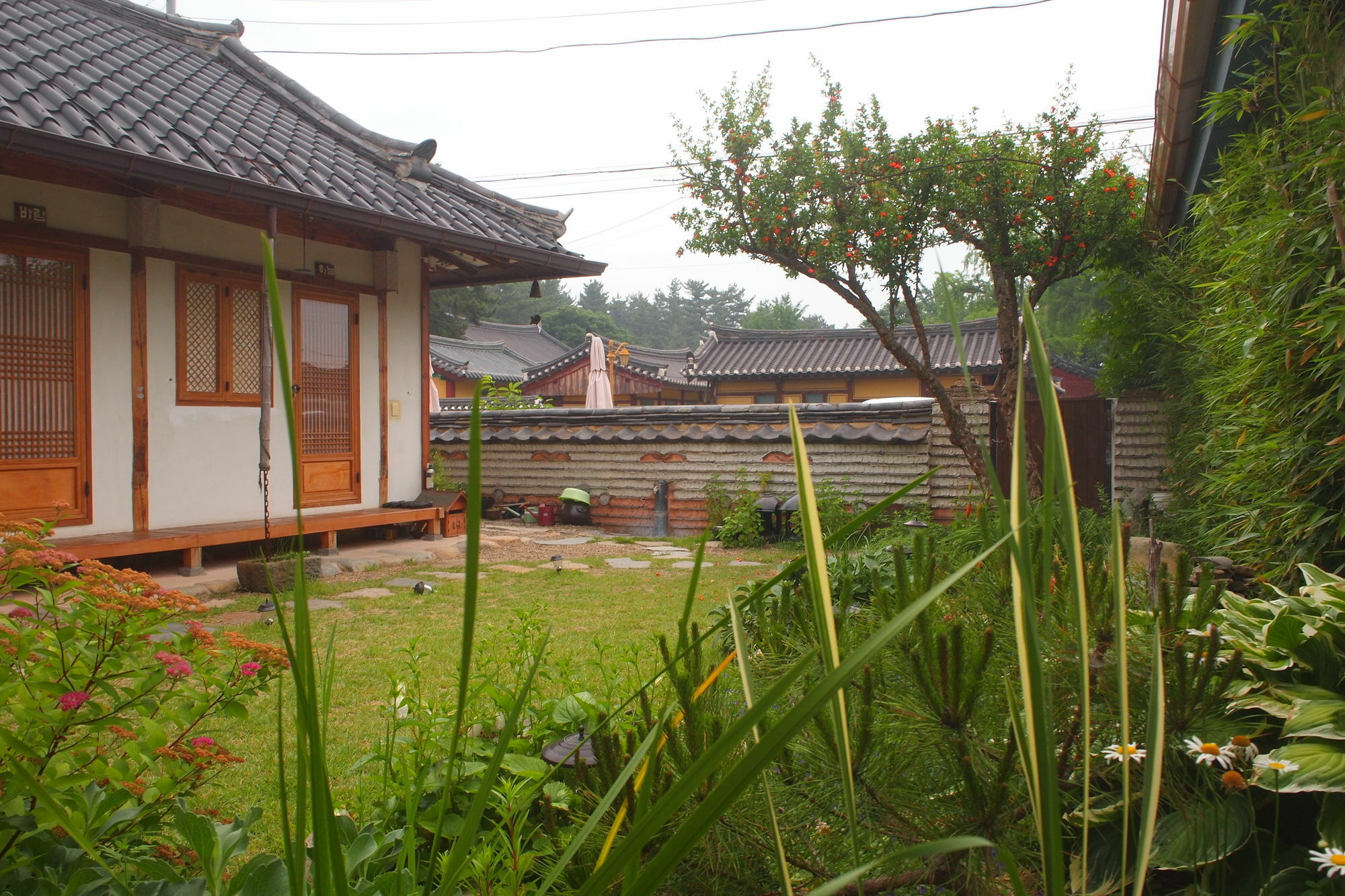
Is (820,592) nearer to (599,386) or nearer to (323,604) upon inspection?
(323,604)

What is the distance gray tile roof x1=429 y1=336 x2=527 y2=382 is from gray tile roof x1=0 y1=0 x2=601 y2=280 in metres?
14.9

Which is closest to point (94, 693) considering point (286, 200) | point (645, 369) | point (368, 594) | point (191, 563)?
point (368, 594)

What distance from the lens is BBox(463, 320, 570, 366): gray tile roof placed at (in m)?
32.0

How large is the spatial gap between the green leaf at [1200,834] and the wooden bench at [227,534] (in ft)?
12.9

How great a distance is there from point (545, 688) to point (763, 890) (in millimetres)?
2012

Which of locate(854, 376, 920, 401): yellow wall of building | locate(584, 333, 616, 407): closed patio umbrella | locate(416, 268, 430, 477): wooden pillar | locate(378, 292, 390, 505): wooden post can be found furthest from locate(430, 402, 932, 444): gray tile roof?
locate(854, 376, 920, 401): yellow wall of building

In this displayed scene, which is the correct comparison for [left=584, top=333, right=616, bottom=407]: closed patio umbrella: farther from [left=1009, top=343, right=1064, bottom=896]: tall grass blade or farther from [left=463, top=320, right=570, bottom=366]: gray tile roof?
[left=463, top=320, right=570, bottom=366]: gray tile roof

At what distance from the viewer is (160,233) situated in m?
6.00

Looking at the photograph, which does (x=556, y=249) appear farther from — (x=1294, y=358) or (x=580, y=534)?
(x=1294, y=358)

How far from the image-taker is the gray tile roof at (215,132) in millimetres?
4871

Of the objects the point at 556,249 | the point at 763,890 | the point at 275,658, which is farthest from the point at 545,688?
the point at 556,249

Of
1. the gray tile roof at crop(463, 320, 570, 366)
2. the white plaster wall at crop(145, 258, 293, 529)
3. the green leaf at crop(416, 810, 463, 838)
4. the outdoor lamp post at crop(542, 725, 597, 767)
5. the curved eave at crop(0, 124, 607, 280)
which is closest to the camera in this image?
the green leaf at crop(416, 810, 463, 838)

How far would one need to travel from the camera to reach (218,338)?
21.2 feet

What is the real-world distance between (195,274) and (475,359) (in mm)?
20945
